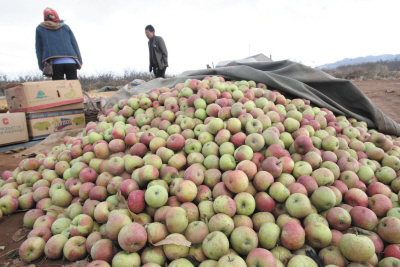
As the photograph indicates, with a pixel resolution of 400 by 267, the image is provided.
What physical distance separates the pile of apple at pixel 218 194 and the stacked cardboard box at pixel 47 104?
296cm

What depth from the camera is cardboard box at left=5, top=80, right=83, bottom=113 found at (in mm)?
5516

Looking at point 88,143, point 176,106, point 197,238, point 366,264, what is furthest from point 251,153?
point 88,143

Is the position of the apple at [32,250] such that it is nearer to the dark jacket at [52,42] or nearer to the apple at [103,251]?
the apple at [103,251]

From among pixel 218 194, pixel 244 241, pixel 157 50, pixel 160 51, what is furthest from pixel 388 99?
pixel 244 241

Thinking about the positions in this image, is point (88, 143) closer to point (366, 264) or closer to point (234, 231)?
point (234, 231)

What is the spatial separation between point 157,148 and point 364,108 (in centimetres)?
404

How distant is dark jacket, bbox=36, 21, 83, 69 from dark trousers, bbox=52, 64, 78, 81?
1.08 ft

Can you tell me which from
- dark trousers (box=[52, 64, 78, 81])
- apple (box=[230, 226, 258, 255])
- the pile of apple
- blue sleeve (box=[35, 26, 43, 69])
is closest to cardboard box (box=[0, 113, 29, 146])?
dark trousers (box=[52, 64, 78, 81])

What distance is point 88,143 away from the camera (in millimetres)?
3045

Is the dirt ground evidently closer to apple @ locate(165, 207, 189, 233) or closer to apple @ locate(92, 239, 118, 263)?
apple @ locate(165, 207, 189, 233)

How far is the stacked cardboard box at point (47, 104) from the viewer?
5555mm

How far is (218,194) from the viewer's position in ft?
6.60

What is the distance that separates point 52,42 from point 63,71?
2.73ft

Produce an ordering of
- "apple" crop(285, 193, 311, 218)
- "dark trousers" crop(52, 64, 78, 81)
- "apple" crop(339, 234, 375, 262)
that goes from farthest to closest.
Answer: "dark trousers" crop(52, 64, 78, 81), "apple" crop(285, 193, 311, 218), "apple" crop(339, 234, 375, 262)
